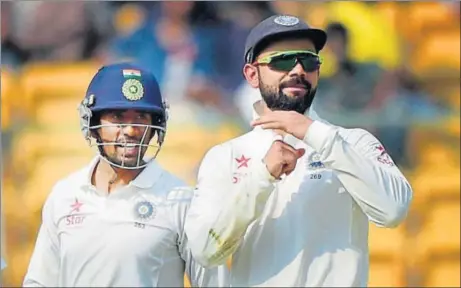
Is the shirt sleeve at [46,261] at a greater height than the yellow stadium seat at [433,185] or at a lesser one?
lesser

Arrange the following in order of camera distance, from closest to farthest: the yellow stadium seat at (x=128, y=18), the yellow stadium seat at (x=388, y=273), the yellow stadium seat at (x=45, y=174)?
the yellow stadium seat at (x=388, y=273)
the yellow stadium seat at (x=45, y=174)
the yellow stadium seat at (x=128, y=18)

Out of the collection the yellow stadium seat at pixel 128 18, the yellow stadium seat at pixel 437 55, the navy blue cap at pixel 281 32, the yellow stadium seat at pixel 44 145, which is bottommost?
the navy blue cap at pixel 281 32

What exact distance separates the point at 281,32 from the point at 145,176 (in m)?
0.61

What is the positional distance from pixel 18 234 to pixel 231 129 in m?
1.19

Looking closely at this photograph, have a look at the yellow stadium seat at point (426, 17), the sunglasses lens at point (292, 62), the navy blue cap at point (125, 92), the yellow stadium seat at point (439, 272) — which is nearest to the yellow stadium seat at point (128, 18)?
the yellow stadium seat at point (426, 17)

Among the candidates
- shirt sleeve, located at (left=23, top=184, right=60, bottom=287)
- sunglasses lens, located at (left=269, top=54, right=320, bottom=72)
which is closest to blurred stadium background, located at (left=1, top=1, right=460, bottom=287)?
shirt sleeve, located at (left=23, top=184, right=60, bottom=287)

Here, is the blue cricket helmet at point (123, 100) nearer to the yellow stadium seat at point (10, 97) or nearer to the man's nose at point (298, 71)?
the man's nose at point (298, 71)

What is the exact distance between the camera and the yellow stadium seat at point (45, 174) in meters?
5.80

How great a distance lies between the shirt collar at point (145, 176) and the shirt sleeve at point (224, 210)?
274mm

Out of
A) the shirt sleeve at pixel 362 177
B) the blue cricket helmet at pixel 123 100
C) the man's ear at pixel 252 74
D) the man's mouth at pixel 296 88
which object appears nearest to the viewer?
the shirt sleeve at pixel 362 177

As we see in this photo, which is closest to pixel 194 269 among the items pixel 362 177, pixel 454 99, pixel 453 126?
pixel 362 177

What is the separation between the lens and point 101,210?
3.38m

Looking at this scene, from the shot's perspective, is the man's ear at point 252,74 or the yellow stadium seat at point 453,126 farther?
the yellow stadium seat at point 453,126

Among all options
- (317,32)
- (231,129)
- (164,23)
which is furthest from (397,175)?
(164,23)
